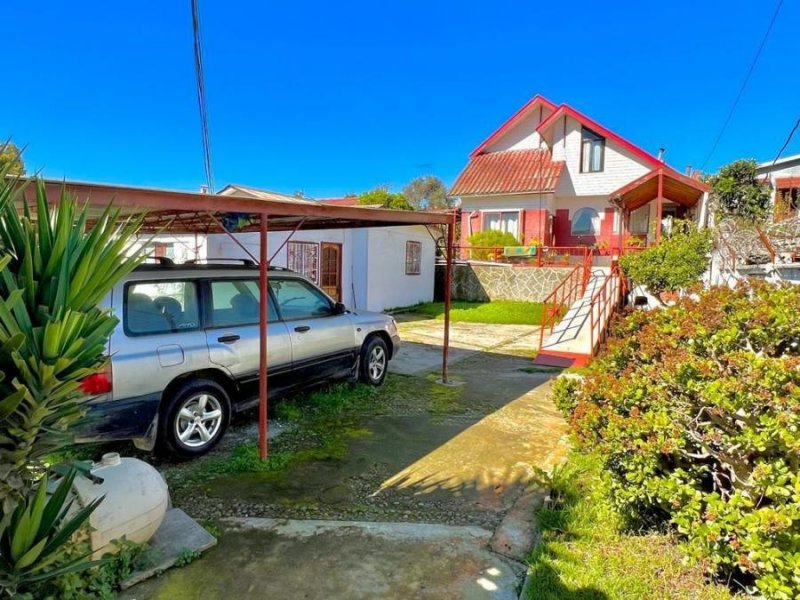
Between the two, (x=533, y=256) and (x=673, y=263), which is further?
(x=533, y=256)

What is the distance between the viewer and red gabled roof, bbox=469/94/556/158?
69.8 feet

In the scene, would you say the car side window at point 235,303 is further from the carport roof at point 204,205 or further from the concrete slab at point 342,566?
the concrete slab at point 342,566

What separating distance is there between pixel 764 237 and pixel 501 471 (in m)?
7.06

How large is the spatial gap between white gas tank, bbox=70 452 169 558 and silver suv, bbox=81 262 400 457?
0.46 m

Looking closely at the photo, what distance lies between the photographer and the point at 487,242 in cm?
1916

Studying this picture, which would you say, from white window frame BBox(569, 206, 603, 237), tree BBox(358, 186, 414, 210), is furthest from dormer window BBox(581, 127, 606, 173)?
tree BBox(358, 186, 414, 210)

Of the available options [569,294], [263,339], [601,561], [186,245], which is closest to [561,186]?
[569,294]

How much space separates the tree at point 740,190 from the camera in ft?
53.1

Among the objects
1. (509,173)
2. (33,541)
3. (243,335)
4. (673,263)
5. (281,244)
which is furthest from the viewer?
(509,173)

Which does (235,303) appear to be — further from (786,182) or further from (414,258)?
(786,182)

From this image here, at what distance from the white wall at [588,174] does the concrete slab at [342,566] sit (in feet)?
64.0

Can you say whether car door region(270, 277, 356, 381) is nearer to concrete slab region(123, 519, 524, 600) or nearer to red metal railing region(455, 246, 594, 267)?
concrete slab region(123, 519, 524, 600)

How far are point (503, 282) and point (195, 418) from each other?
1482cm

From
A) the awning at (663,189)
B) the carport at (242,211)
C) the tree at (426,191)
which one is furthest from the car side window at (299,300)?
the tree at (426,191)
